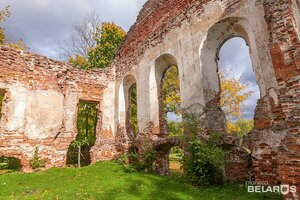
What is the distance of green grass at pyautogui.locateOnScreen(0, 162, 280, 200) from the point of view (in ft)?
18.0

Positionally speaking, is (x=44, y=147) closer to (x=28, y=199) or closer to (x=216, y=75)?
(x=28, y=199)

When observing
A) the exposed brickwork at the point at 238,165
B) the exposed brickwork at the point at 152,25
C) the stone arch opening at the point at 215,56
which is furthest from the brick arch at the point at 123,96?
the exposed brickwork at the point at 238,165

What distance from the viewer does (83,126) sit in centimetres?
1727

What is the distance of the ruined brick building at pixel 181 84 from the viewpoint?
5016 millimetres

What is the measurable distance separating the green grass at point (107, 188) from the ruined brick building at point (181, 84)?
128 centimetres

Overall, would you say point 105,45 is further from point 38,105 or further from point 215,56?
point 215,56

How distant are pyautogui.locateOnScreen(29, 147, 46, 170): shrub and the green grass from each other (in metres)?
1.73

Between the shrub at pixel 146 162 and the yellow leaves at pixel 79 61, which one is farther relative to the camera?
the yellow leaves at pixel 79 61

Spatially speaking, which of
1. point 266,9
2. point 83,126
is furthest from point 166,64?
point 83,126

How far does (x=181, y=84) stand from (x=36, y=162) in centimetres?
720

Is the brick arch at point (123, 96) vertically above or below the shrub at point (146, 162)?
above

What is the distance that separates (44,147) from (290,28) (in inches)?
408

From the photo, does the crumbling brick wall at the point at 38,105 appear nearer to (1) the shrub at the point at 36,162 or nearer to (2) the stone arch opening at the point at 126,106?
(1) the shrub at the point at 36,162

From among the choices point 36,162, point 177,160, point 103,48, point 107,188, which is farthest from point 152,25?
point 103,48
